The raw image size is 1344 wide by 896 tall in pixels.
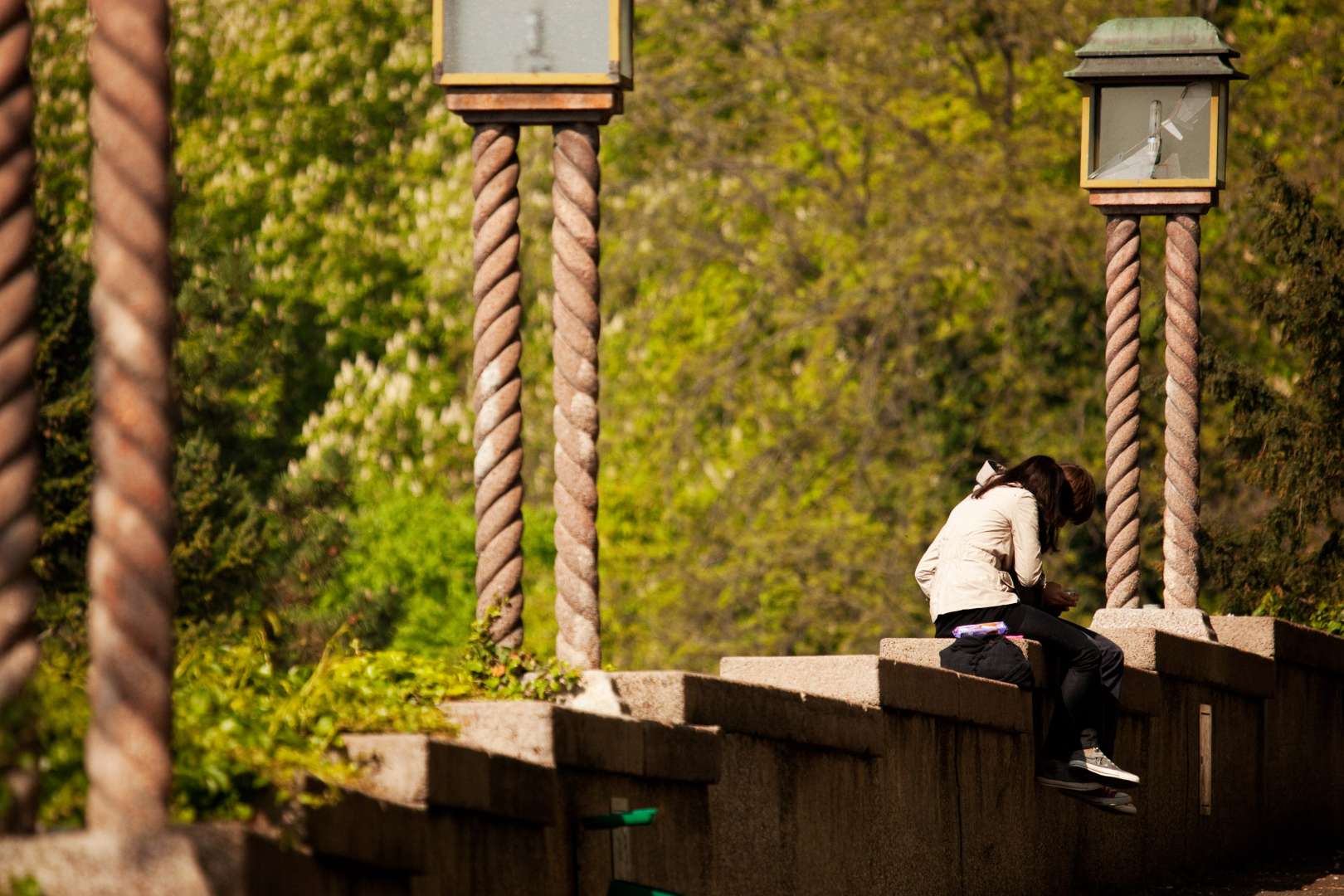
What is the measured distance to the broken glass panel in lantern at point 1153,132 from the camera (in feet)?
37.7

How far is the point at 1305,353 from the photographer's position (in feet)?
52.5

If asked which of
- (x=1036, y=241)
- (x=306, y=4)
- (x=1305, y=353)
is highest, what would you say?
(x=306, y=4)

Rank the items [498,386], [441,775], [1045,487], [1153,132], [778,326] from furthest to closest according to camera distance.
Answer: [778,326] < [1153,132] < [1045,487] < [498,386] < [441,775]

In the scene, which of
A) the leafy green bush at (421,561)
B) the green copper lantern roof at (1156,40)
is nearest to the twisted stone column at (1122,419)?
the green copper lantern roof at (1156,40)

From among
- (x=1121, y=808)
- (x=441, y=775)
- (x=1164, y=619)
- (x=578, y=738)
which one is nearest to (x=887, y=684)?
(x=1121, y=808)

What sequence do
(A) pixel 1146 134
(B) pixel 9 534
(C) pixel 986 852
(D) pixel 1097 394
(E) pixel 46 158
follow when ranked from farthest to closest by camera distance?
(E) pixel 46 158 < (D) pixel 1097 394 < (A) pixel 1146 134 < (C) pixel 986 852 < (B) pixel 9 534

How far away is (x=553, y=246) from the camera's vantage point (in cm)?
671

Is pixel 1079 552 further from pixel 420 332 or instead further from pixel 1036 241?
pixel 420 332

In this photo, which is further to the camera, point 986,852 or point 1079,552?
point 1079,552

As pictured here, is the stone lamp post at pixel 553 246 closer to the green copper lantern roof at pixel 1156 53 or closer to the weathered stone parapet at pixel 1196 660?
the weathered stone parapet at pixel 1196 660

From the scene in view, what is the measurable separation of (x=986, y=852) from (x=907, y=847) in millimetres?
754

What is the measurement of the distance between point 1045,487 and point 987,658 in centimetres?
68

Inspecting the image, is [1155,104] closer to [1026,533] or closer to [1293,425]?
[1026,533]

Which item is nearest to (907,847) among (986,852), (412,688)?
(986,852)
